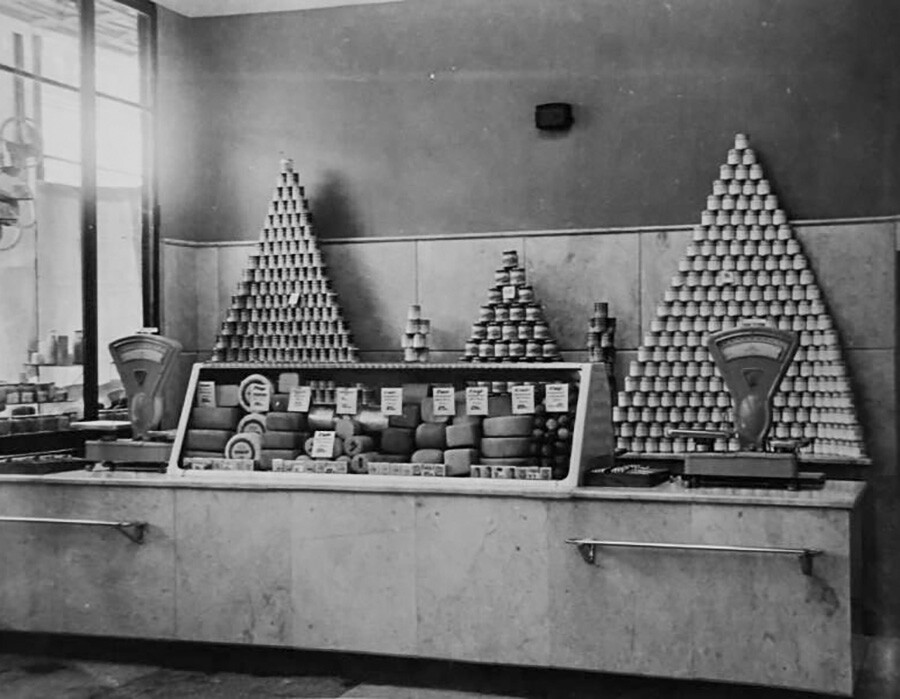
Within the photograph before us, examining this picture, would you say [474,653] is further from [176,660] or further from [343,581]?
[176,660]

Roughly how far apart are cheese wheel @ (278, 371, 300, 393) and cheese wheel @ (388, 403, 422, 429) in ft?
1.73

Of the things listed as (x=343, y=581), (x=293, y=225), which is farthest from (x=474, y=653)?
(x=293, y=225)

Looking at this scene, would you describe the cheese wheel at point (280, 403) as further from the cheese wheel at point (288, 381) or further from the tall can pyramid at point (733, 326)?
the tall can pyramid at point (733, 326)

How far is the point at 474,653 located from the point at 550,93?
400 cm

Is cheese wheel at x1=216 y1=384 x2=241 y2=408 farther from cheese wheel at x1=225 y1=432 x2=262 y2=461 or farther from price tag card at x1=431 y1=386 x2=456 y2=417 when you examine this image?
price tag card at x1=431 y1=386 x2=456 y2=417

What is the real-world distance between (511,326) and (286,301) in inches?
62.5

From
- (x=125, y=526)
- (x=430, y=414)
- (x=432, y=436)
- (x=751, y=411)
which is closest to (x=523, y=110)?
(x=430, y=414)

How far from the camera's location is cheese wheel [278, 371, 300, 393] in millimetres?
5766

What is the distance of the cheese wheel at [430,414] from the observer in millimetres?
5477

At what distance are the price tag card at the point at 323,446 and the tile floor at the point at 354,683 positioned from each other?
944 mm

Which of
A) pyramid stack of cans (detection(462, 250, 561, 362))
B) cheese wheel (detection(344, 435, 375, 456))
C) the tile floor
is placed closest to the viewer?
the tile floor

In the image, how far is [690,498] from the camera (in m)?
4.87

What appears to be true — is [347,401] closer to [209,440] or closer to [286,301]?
[209,440]

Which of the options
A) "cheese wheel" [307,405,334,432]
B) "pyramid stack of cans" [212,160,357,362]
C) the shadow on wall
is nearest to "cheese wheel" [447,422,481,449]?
"cheese wheel" [307,405,334,432]
